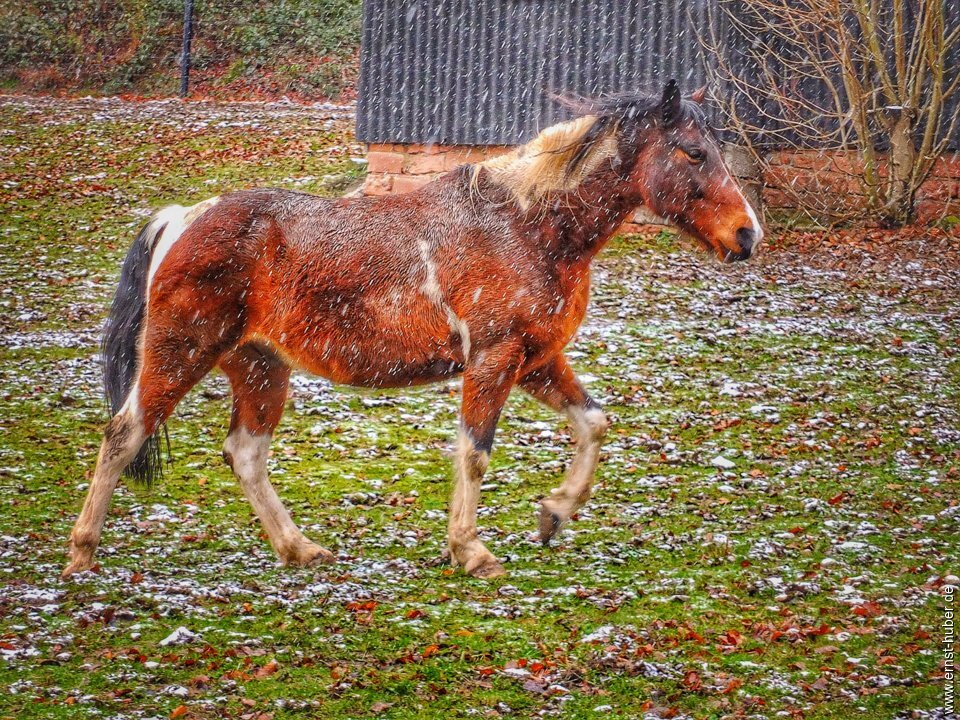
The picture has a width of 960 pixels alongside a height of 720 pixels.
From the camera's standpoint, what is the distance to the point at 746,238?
5828mm

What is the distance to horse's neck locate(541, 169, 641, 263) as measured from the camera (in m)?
6.06

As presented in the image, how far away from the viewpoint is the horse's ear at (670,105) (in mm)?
5832

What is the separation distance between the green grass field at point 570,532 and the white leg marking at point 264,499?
6.6 inches

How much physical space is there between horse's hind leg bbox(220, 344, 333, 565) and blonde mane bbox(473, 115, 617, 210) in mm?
1828

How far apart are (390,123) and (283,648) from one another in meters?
11.1

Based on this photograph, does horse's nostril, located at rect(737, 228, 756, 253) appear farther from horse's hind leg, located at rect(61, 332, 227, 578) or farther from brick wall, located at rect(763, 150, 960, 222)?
brick wall, located at rect(763, 150, 960, 222)

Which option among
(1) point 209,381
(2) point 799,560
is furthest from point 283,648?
(1) point 209,381

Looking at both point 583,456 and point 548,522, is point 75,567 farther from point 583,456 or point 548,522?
point 583,456

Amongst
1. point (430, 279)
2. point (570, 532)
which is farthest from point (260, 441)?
point (570, 532)

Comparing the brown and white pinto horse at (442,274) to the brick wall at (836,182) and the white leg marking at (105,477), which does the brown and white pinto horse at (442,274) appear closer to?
the white leg marking at (105,477)

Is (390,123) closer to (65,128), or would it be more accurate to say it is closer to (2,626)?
(65,128)

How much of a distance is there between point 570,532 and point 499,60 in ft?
31.7

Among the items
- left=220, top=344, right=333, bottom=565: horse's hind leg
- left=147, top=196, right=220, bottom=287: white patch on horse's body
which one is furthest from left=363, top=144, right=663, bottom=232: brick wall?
left=220, top=344, right=333, bottom=565: horse's hind leg

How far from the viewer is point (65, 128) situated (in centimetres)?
2097
